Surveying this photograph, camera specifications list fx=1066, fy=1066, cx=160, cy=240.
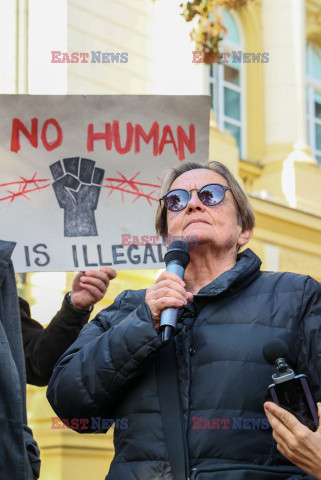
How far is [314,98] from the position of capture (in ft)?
44.0

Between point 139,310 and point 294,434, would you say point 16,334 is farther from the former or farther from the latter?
point 294,434

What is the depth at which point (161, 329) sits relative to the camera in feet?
10.2

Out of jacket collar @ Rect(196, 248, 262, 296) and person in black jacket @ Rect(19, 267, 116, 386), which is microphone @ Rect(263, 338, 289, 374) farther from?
person in black jacket @ Rect(19, 267, 116, 386)

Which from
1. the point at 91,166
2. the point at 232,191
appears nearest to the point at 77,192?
the point at 91,166

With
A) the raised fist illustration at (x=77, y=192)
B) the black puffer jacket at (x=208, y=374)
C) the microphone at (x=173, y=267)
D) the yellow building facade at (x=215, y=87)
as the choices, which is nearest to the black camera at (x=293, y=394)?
the black puffer jacket at (x=208, y=374)

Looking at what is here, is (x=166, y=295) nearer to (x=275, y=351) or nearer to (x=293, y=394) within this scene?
(x=275, y=351)

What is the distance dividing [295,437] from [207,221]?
3.30 ft

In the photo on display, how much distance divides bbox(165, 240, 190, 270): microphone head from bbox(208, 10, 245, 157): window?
8.57 meters

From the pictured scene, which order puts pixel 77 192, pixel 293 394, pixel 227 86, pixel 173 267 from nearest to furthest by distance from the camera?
pixel 293 394 < pixel 173 267 < pixel 77 192 < pixel 227 86

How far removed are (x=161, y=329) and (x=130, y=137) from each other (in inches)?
72.0

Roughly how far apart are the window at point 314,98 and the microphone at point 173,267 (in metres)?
9.64

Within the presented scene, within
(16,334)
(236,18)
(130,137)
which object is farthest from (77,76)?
(16,334)

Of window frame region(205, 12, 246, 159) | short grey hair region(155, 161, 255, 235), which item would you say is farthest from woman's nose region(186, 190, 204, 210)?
window frame region(205, 12, 246, 159)

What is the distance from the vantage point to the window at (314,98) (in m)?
13.0
